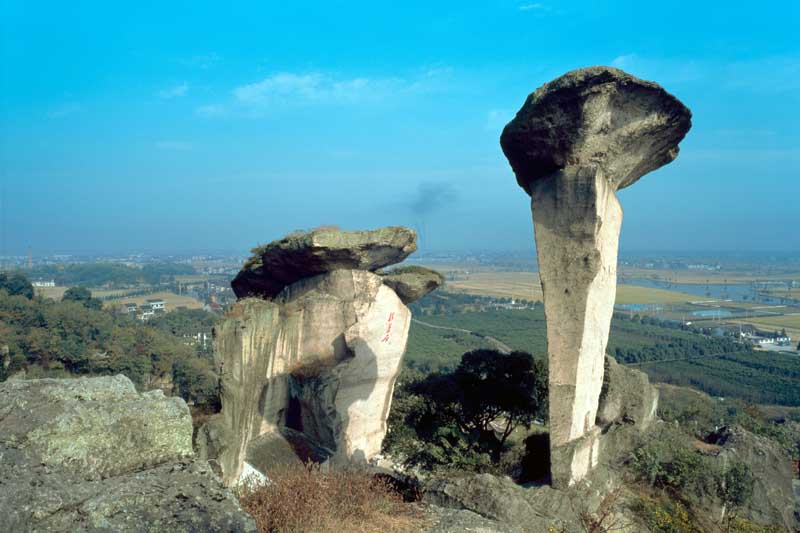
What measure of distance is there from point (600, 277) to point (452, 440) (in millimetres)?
5653

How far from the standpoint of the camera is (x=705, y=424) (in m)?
23.2

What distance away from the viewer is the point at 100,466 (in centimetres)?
450

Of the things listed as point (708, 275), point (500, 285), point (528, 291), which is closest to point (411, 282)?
point (528, 291)

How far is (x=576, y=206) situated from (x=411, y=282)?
6.24 m

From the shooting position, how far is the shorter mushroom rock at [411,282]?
1570 cm

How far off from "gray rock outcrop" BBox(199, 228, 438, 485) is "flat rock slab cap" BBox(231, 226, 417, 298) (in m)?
0.03

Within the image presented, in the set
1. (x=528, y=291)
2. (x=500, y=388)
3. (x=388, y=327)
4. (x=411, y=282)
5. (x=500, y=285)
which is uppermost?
(x=411, y=282)

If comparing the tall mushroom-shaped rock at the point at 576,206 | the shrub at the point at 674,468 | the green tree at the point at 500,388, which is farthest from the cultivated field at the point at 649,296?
the tall mushroom-shaped rock at the point at 576,206

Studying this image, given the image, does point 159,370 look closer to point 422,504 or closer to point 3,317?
point 3,317

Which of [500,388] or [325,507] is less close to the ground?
[325,507]

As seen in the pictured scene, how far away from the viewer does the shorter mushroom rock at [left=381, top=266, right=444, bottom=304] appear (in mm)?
15703

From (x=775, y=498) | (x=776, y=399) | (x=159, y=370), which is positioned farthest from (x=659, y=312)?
(x=775, y=498)

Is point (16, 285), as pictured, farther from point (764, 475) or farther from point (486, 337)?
point (764, 475)

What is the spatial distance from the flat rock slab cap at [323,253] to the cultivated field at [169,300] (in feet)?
244
